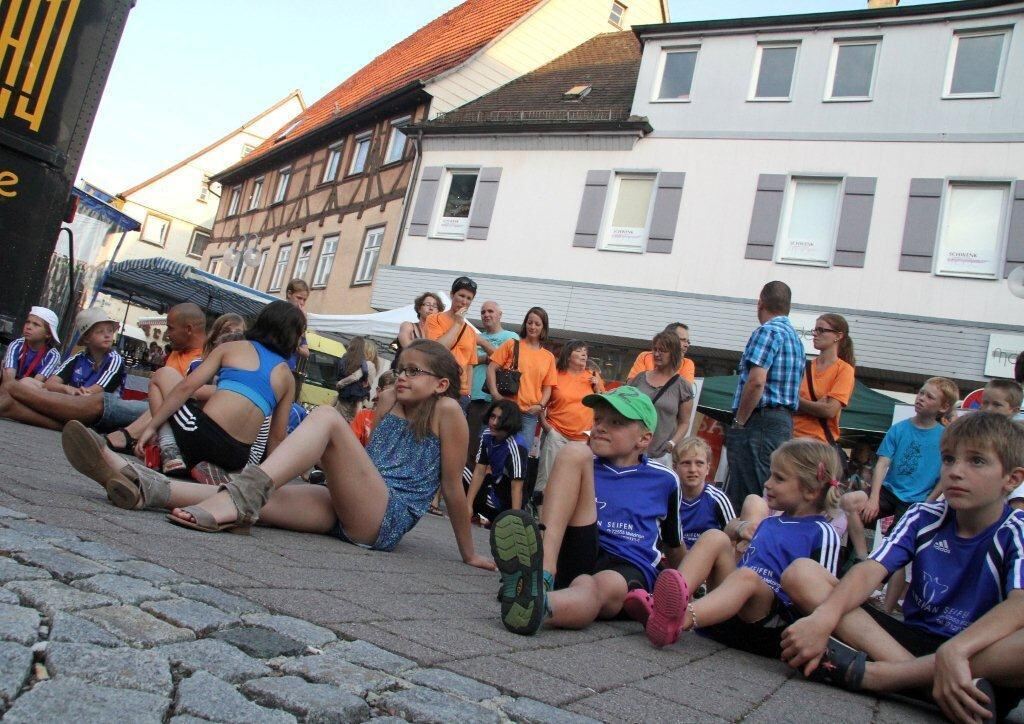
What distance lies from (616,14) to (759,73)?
35.8 ft

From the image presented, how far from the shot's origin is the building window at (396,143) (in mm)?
24797

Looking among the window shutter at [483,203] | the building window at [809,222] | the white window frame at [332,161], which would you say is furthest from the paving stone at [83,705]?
the white window frame at [332,161]

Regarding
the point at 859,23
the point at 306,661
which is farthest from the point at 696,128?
the point at 306,661

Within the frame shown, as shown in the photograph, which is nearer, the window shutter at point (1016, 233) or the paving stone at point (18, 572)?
the paving stone at point (18, 572)

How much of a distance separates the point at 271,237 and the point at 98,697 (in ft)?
103

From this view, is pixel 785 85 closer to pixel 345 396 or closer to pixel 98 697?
pixel 345 396

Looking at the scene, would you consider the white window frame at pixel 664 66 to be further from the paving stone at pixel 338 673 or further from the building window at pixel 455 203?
the paving stone at pixel 338 673

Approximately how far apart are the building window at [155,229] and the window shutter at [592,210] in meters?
30.8

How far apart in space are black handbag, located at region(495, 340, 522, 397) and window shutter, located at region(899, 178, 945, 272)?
1005 centimetres

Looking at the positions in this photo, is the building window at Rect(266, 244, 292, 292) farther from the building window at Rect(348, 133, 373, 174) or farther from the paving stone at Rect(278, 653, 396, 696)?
the paving stone at Rect(278, 653, 396, 696)

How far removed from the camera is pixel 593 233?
19250mm

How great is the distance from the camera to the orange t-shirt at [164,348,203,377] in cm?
745

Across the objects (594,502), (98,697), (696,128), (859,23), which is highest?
(859,23)

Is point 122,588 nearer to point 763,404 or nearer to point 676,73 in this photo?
point 763,404
